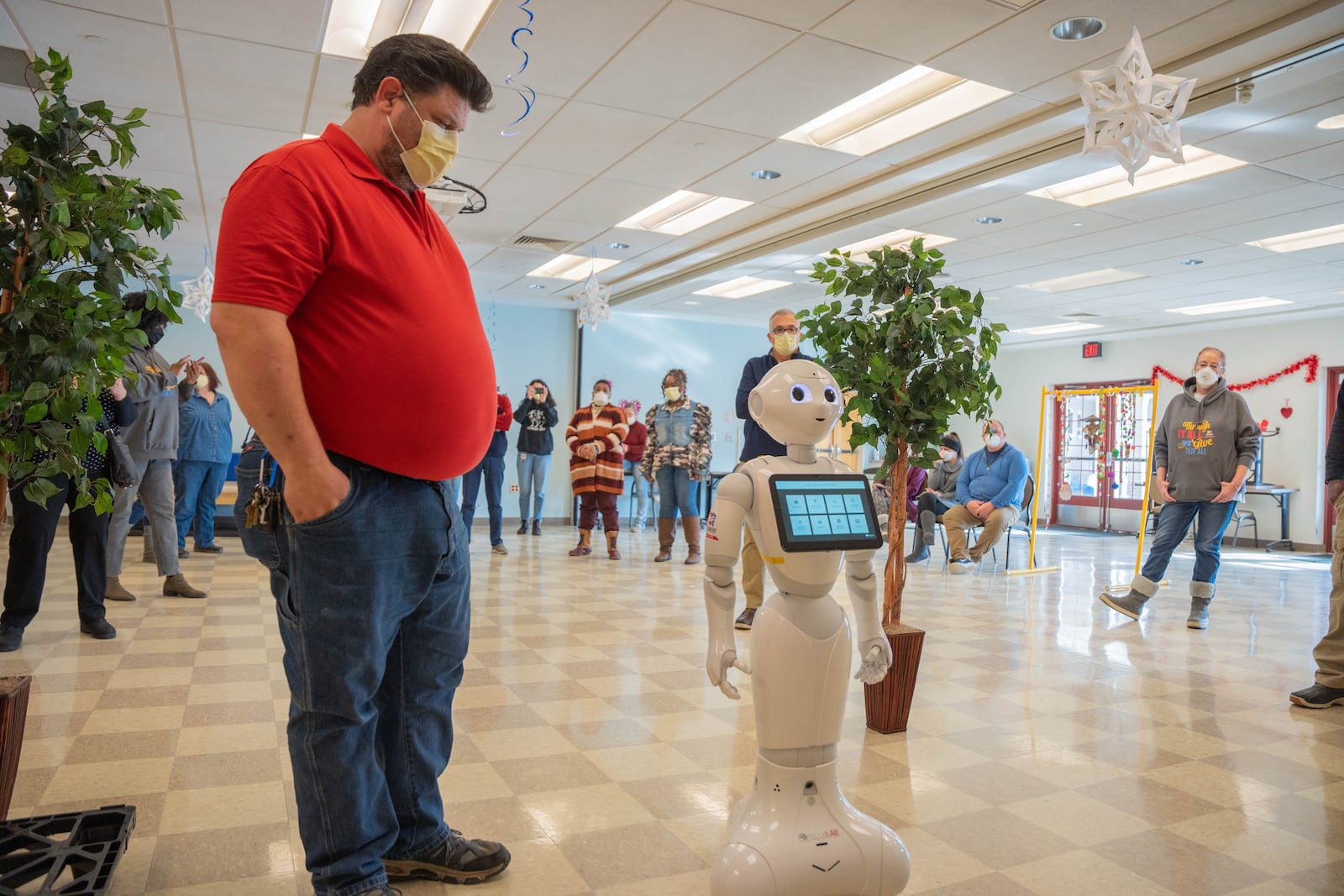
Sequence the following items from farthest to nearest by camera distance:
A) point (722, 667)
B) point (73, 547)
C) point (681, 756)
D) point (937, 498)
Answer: point (937, 498), point (73, 547), point (681, 756), point (722, 667)

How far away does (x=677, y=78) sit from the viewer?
4633 mm

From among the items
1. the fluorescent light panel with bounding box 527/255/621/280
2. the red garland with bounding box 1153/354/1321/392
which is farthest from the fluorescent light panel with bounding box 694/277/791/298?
the red garland with bounding box 1153/354/1321/392

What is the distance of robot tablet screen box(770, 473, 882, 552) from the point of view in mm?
1861

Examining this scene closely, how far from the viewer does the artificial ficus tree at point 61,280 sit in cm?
188

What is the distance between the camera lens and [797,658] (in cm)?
185

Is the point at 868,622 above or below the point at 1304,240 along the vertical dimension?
below

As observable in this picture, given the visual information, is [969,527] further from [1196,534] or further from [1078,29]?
[1078,29]

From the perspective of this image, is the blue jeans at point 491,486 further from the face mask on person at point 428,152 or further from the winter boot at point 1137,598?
the face mask on person at point 428,152

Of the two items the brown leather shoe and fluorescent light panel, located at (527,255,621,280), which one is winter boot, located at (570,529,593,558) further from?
the brown leather shoe

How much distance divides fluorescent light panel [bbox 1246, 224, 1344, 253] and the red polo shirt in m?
8.04

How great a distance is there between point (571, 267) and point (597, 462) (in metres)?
2.68

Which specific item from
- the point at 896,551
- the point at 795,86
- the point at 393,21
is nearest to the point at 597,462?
the point at 795,86

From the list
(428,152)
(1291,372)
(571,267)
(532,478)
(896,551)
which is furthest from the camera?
(1291,372)

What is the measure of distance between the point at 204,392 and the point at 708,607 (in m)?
5.78
